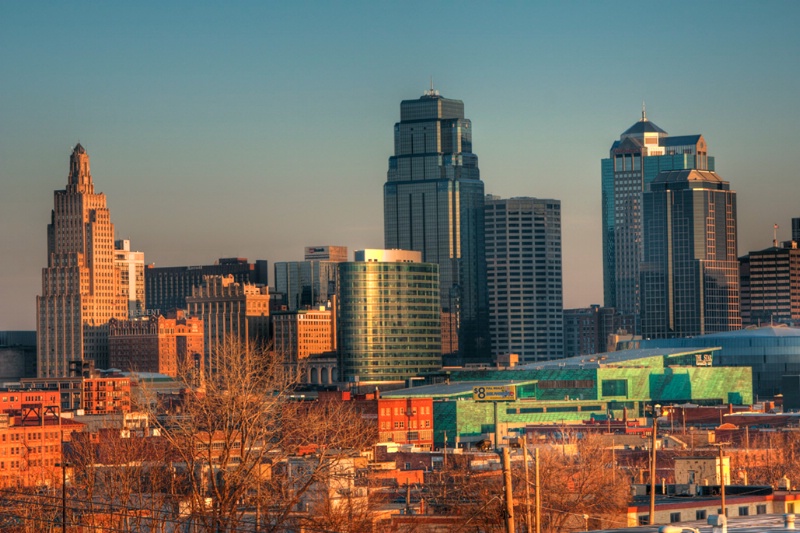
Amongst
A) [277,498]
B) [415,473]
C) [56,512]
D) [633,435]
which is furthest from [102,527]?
[633,435]

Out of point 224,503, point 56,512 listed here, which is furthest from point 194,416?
point 56,512

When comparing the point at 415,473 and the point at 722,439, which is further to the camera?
the point at 722,439

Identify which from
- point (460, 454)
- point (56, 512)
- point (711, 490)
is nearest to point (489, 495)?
point (711, 490)

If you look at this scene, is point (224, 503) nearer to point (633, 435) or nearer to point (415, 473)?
point (415, 473)

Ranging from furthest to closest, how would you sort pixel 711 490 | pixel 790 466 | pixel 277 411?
pixel 790 466 < pixel 711 490 < pixel 277 411

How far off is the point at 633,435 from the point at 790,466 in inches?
→ 1449

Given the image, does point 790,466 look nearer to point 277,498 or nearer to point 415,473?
point 415,473

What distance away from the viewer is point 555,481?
97.8 metres

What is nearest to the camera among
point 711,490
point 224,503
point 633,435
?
point 224,503

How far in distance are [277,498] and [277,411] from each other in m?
3.13

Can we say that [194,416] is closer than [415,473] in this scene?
Yes

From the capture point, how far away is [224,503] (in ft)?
198

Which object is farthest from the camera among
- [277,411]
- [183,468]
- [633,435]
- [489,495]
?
[633,435]

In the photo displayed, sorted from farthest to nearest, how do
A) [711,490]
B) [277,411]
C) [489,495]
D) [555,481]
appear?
1. [555,481]
2. [711,490]
3. [489,495]
4. [277,411]
